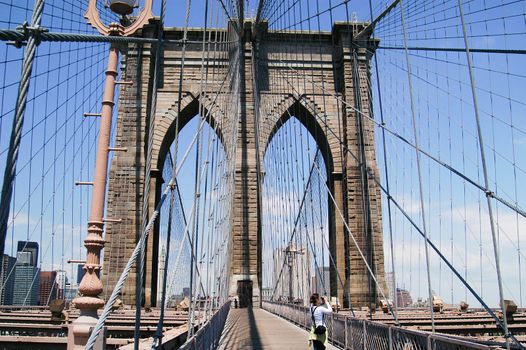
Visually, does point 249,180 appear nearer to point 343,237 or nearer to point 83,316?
point 343,237

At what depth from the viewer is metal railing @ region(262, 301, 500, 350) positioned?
4.70 metres

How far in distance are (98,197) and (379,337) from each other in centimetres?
450

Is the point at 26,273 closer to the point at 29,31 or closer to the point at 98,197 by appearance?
the point at 98,197

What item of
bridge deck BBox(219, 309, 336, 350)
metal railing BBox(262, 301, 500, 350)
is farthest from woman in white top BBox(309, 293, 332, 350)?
bridge deck BBox(219, 309, 336, 350)

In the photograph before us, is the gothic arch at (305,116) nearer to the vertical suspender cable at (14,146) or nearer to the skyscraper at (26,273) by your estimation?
the skyscraper at (26,273)

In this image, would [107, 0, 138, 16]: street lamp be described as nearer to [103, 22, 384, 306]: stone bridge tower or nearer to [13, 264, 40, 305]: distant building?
[103, 22, 384, 306]: stone bridge tower

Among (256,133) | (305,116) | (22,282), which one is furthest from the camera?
(305,116)

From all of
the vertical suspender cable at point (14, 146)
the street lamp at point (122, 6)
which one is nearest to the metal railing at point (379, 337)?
the vertical suspender cable at point (14, 146)

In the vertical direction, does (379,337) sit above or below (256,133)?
below

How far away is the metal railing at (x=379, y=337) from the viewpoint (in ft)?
15.4

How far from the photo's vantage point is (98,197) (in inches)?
164

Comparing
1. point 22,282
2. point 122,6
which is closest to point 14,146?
point 122,6

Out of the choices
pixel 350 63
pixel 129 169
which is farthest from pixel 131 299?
pixel 350 63

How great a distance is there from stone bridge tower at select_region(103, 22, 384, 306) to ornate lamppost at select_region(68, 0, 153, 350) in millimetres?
17466
